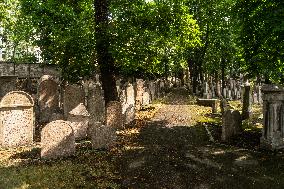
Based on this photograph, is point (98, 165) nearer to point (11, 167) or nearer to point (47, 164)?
point (47, 164)

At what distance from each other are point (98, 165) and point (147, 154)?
1.54 m

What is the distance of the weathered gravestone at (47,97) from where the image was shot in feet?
50.0

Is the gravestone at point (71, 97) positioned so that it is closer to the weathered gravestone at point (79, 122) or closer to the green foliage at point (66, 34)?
the green foliage at point (66, 34)

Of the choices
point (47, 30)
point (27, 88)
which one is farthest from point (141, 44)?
point (47, 30)

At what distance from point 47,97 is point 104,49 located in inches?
152

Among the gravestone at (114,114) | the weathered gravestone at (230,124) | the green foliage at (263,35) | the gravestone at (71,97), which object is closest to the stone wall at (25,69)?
the gravestone at (71,97)

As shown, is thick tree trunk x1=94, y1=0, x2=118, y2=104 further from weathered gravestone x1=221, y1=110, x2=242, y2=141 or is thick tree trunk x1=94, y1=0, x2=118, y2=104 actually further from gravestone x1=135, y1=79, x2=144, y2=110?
gravestone x1=135, y1=79, x2=144, y2=110

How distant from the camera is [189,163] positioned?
28.6ft

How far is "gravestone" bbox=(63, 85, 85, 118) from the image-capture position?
48.0ft

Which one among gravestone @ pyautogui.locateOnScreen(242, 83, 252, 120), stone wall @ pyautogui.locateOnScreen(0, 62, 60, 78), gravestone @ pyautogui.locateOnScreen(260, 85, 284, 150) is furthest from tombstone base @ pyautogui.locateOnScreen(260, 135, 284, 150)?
stone wall @ pyautogui.locateOnScreen(0, 62, 60, 78)

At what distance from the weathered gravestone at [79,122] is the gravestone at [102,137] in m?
1.35

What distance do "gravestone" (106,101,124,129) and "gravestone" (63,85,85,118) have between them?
2.67m

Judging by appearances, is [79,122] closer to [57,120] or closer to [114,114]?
[114,114]

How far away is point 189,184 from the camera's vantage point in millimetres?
7289
